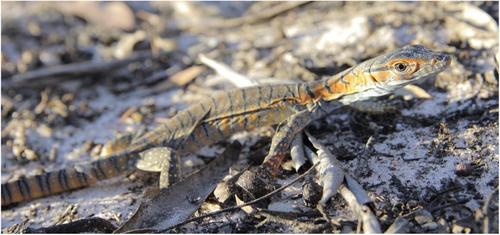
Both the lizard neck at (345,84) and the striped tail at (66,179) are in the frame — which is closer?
the lizard neck at (345,84)

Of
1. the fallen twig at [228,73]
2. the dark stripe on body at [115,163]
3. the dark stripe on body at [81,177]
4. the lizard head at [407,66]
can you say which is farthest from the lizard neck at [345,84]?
the dark stripe on body at [81,177]

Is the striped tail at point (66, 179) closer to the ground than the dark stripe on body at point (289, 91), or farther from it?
closer to the ground

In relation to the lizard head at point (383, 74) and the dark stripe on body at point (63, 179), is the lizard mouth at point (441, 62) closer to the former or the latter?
the lizard head at point (383, 74)

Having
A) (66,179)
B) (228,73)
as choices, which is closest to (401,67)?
(228,73)

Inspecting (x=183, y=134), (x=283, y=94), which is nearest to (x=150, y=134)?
(x=183, y=134)

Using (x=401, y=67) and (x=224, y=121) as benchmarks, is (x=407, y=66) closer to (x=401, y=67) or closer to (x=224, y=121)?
(x=401, y=67)

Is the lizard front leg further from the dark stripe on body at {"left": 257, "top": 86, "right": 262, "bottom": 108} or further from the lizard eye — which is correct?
the lizard eye

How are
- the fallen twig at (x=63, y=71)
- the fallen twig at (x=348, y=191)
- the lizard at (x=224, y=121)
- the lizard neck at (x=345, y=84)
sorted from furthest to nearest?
the fallen twig at (x=63, y=71), the lizard at (x=224, y=121), the lizard neck at (x=345, y=84), the fallen twig at (x=348, y=191)

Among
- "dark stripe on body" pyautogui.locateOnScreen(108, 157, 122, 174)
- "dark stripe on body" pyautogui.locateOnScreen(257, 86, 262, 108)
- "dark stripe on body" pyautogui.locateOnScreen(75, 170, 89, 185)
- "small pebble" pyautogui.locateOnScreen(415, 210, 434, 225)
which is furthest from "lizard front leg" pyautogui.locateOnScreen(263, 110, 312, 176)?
"dark stripe on body" pyautogui.locateOnScreen(75, 170, 89, 185)
